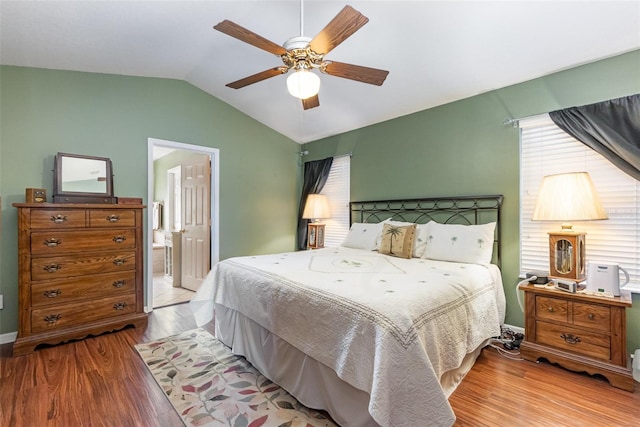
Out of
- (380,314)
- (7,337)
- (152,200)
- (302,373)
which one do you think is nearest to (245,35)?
(380,314)

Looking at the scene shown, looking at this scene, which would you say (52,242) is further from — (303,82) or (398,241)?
(398,241)

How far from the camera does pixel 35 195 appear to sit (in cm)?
266

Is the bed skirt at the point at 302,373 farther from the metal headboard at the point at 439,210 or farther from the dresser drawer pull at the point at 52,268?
the dresser drawer pull at the point at 52,268

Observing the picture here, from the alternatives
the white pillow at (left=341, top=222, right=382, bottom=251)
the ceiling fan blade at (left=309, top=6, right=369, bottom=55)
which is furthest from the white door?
the ceiling fan blade at (left=309, top=6, right=369, bottom=55)

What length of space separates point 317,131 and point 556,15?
120 inches

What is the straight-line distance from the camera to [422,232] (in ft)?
10.2

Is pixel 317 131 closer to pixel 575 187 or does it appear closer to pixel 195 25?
pixel 195 25

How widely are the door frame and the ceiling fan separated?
216cm

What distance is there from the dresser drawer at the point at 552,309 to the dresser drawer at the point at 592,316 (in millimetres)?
56

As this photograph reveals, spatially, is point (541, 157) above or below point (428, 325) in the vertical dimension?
above

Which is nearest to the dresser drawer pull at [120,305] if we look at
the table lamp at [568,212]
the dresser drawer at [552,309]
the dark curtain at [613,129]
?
the dresser drawer at [552,309]

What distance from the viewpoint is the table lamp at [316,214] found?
4359mm

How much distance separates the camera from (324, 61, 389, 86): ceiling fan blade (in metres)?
1.95

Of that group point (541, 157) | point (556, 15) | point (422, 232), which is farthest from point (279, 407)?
point (556, 15)
